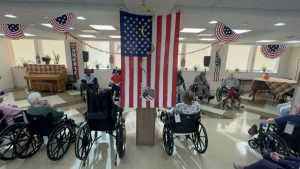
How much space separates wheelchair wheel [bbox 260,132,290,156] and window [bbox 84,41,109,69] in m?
6.43

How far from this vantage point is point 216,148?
297cm

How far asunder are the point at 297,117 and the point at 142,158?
225cm

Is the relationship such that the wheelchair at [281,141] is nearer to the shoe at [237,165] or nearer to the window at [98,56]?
the shoe at [237,165]

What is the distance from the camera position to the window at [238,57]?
745 cm

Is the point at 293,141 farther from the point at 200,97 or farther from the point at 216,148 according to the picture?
the point at 200,97

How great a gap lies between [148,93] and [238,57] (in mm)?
6545

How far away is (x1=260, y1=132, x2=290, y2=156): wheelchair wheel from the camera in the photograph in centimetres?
223

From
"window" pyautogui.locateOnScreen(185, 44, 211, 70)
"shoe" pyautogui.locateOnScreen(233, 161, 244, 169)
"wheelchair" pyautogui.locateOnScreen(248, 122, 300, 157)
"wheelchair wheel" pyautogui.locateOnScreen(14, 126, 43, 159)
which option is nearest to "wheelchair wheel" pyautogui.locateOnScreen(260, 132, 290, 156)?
"wheelchair" pyautogui.locateOnScreen(248, 122, 300, 157)

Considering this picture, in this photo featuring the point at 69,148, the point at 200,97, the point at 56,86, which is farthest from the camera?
the point at 56,86

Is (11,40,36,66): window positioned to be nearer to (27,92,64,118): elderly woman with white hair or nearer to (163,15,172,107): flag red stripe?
(27,92,64,118): elderly woman with white hair

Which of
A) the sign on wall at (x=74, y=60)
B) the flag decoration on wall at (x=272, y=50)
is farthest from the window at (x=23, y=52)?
the flag decoration on wall at (x=272, y=50)

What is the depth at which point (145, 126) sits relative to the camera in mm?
2928

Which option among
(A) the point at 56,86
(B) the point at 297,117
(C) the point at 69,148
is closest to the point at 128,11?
(C) the point at 69,148

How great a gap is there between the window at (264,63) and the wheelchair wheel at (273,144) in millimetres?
6061
